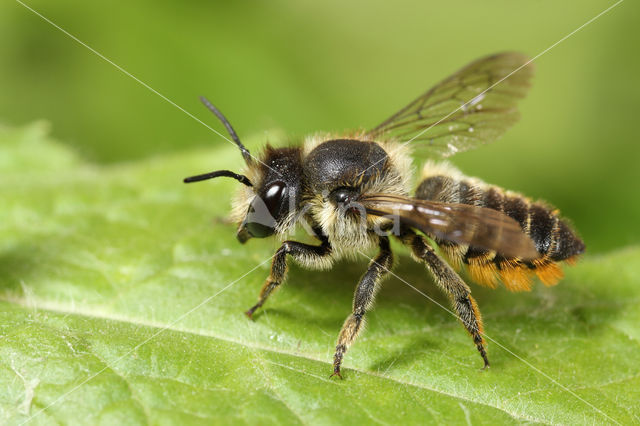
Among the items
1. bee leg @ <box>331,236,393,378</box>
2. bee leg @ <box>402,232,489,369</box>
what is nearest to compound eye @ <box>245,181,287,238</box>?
bee leg @ <box>331,236,393,378</box>

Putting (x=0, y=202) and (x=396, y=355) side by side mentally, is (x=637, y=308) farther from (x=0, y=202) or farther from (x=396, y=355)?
(x=0, y=202)

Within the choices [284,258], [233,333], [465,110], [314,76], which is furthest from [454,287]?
[314,76]

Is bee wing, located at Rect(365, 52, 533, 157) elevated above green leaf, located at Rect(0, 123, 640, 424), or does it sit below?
above

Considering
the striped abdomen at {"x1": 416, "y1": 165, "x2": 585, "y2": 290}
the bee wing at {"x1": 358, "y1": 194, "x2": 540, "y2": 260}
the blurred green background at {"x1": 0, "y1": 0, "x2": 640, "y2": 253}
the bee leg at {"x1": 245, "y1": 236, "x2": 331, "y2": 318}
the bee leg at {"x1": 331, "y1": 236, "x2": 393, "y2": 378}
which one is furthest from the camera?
the blurred green background at {"x1": 0, "y1": 0, "x2": 640, "y2": 253}

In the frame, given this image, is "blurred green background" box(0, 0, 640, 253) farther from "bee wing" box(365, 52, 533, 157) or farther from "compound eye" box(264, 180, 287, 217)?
"compound eye" box(264, 180, 287, 217)

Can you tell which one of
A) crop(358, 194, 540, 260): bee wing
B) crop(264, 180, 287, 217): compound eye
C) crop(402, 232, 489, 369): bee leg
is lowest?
crop(402, 232, 489, 369): bee leg
